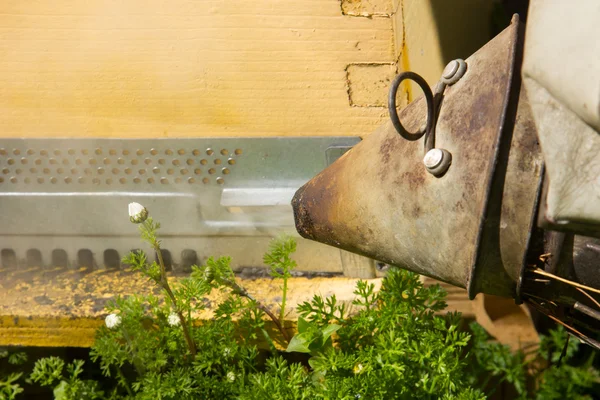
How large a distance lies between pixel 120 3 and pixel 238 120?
52 cm

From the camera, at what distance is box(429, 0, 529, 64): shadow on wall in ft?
6.21

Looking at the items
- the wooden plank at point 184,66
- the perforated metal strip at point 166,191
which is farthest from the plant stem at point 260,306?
the wooden plank at point 184,66

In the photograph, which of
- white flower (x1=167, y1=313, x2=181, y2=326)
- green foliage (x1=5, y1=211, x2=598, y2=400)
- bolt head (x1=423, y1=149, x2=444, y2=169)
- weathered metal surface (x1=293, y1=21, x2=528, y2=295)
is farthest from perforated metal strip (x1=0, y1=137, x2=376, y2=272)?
bolt head (x1=423, y1=149, x2=444, y2=169)

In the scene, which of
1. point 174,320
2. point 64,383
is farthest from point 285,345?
point 64,383

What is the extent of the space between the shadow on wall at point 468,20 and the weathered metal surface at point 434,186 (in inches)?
28.5

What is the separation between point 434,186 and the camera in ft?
3.71

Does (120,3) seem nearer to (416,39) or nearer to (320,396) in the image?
(416,39)

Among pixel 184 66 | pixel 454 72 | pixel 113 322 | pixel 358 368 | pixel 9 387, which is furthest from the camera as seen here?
pixel 9 387

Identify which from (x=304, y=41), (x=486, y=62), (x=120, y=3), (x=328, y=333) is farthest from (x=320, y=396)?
(x=120, y=3)

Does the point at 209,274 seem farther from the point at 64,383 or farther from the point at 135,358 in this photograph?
the point at 64,383

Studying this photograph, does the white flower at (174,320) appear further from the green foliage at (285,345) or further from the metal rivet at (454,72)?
the metal rivet at (454,72)

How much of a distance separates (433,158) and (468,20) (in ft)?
4.42

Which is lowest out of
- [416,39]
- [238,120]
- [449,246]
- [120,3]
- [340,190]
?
[449,246]

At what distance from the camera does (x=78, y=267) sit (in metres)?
2.21
